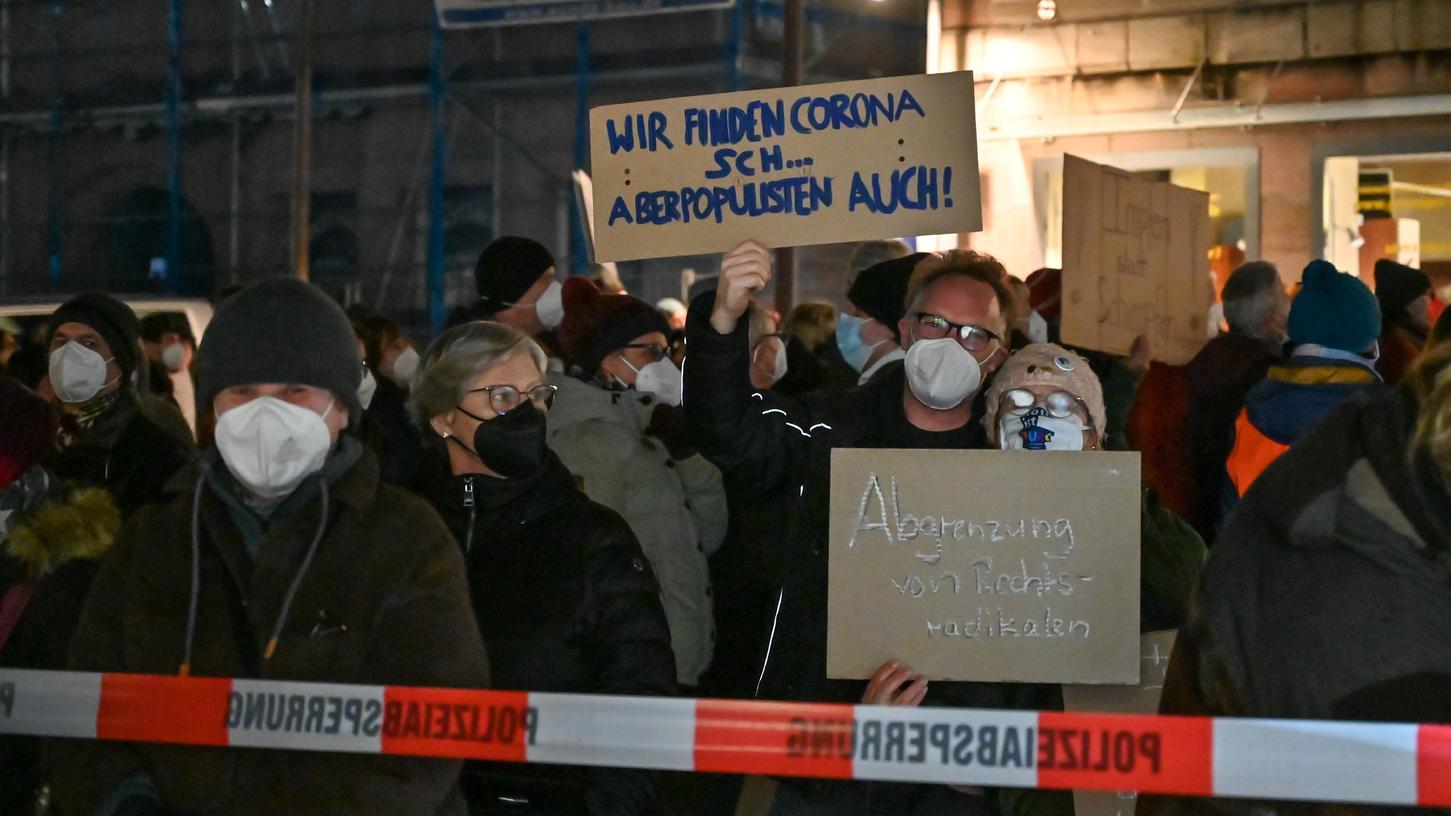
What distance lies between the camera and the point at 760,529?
18.3 ft

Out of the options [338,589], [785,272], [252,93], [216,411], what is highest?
[252,93]

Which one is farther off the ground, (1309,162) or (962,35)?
(962,35)

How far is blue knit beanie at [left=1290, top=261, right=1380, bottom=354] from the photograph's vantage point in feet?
17.2

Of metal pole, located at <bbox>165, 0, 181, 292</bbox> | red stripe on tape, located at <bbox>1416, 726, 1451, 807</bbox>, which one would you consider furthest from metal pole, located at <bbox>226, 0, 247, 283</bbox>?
red stripe on tape, located at <bbox>1416, 726, 1451, 807</bbox>

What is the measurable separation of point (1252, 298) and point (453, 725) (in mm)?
4410

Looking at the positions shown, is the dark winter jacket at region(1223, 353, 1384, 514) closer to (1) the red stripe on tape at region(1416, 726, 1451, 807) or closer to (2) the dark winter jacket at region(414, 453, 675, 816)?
(2) the dark winter jacket at region(414, 453, 675, 816)

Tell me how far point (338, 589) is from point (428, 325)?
64.2 feet

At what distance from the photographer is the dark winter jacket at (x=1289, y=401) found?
518cm

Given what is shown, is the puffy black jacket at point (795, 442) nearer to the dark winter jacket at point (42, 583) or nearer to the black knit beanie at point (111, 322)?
the dark winter jacket at point (42, 583)

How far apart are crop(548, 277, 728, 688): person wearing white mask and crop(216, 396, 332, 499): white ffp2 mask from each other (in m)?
1.76

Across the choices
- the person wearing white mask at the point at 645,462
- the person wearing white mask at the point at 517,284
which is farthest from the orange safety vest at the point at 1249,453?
the person wearing white mask at the point at 517,284

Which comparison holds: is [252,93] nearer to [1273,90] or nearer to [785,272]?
[785,272]

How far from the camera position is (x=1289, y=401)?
5211 mm

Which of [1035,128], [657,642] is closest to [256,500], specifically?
[657,642]
